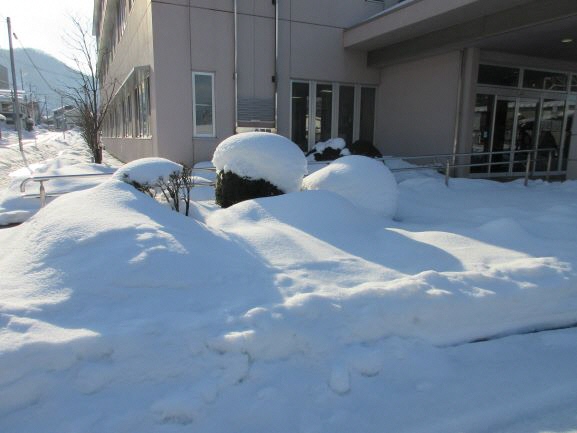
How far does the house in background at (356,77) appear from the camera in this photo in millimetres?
11492

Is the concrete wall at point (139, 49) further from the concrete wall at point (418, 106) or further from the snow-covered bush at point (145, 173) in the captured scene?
the concrete wall at point (418, 106)

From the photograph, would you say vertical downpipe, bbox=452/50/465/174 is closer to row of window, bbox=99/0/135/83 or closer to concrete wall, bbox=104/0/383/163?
concrete wall, bbox=104/0/383/163

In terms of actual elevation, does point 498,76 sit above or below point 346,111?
above

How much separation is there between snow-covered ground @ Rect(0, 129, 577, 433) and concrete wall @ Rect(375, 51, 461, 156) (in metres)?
8.80

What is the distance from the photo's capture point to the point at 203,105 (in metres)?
12.4

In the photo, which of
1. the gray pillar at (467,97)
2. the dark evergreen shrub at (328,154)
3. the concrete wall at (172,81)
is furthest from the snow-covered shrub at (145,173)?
the gray pillar at (467,97)

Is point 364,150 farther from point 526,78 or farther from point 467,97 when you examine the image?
point 526,78

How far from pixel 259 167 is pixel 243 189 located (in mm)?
439

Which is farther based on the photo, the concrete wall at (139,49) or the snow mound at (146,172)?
the concrete wall at (139,49)

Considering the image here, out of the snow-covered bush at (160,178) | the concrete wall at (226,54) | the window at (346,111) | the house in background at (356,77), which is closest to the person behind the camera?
the snow-covered bush at (160,178)

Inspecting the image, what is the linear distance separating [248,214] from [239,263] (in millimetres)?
1581

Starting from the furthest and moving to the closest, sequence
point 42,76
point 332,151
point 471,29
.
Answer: point 42,76 < point 332,151 < point 471,29

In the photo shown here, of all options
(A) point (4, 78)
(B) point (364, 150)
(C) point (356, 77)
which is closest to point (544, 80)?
(C) point (356, 77)

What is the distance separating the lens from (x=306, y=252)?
427 centimetres
